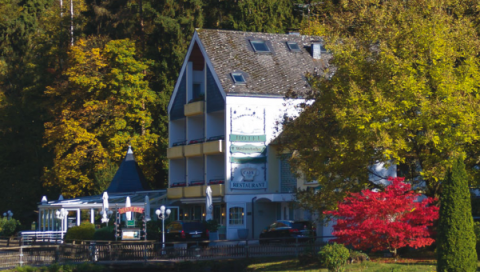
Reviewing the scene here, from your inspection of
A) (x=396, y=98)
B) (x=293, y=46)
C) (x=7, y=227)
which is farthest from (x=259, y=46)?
(x=7, y=227)

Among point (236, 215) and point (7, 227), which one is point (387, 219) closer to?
point (236, 215)

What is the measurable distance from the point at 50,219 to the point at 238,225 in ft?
51.1

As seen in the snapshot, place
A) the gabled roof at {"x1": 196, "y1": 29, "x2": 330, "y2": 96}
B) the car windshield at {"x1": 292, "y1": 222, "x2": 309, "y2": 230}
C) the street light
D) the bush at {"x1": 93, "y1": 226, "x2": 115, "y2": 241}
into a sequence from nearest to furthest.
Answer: the car windshield at {"x1": 292, "y1": 222, "x2": 309, "y2": 230}
the bush at {"x1": 93, "y1": 226, "x2": 115, "y2": 241}
the street light
the gabled roof at {"x1": 196, "y1": 29, "x2": 330, "y2": 96}

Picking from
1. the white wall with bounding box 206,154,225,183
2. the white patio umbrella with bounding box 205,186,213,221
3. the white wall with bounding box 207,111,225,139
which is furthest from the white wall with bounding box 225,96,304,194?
the white wall with bounding box 206,154,225,183

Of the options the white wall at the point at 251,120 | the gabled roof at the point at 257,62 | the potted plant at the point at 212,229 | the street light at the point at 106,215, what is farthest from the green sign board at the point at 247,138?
the street light at the point at 106,215

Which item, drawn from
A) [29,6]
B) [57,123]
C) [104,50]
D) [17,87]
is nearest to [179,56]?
[104,50]

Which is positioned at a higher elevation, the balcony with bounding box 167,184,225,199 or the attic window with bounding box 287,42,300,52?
the attic window with bounding box 287,42,300,52

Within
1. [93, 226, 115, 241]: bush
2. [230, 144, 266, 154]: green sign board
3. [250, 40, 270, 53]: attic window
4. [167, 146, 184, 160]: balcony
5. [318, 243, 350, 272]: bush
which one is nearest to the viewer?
[318, 243, 350, 272]: bush

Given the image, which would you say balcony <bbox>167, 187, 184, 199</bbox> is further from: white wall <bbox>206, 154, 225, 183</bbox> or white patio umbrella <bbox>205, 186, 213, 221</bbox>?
white patio umbrella <bbox>205, 186, 213, 221</bbox>

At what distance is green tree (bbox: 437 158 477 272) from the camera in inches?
901

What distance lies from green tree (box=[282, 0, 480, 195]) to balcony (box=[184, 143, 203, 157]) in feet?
62.1

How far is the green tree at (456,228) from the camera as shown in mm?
22891

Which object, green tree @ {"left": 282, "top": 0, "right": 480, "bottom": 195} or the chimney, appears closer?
green tree @ {"left": 282, "top": 0, "right": 480, "bottom": 195}

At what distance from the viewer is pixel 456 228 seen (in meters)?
23.2
